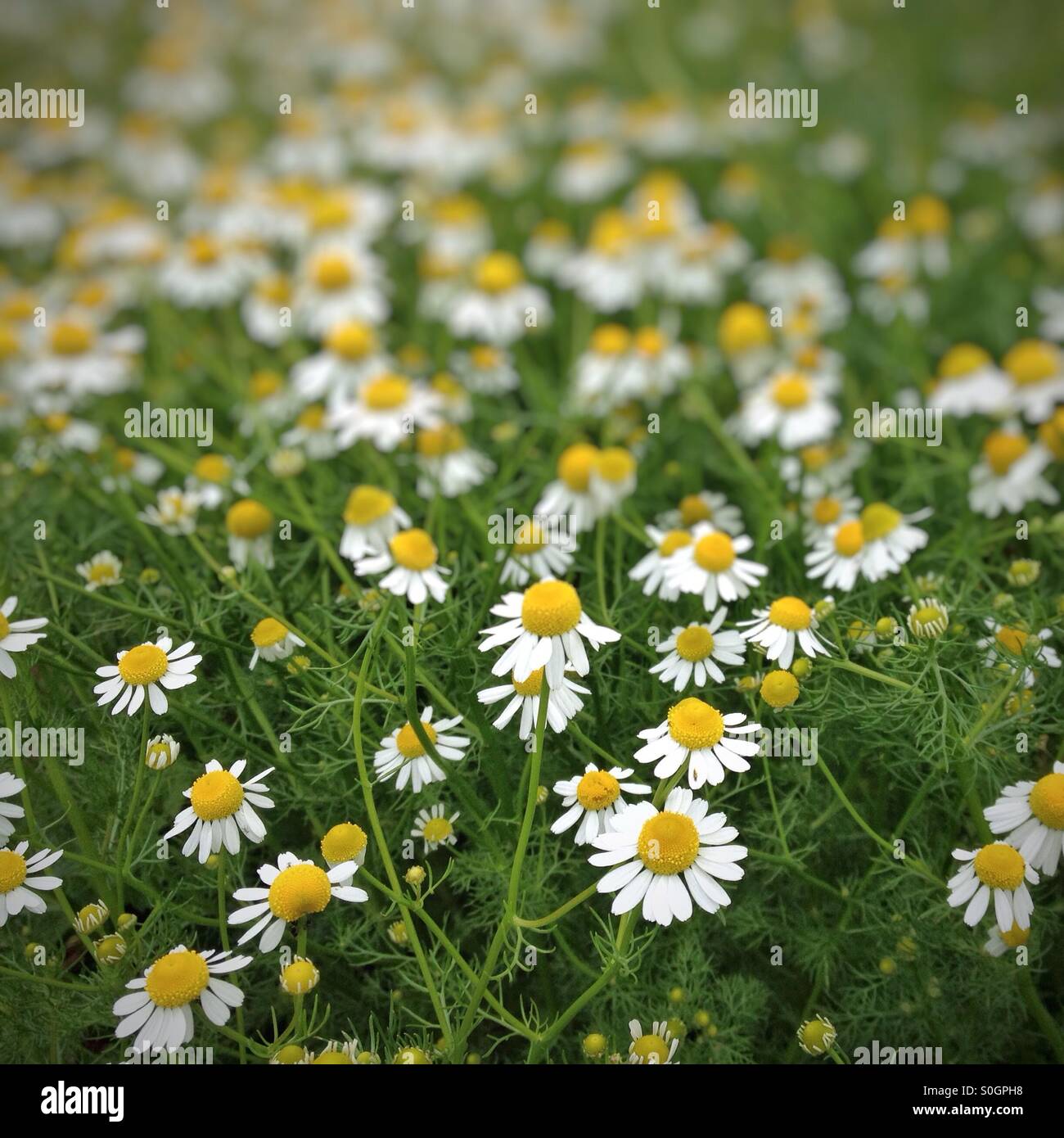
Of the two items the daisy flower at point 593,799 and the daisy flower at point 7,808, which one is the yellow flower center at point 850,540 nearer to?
the daisy flower at point 593,799

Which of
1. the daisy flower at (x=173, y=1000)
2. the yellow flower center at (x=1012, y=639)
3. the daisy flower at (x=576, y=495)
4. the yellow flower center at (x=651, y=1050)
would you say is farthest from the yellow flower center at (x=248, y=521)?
the yellow flower center at (x=1012, y=639)

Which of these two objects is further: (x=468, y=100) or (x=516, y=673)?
(x=468, y=100)

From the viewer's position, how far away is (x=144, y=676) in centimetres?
112

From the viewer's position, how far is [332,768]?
44.4 inches

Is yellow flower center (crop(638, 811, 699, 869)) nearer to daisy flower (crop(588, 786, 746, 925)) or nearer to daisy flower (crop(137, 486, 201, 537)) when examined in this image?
daisy flower (crop(588, 786, 746, 925))

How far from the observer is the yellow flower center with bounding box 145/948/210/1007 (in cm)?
96

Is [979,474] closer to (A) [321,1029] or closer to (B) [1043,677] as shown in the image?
(B) [1043,677]

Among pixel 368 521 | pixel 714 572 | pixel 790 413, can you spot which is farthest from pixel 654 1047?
pixel 790 413

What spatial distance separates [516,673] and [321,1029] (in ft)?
1.37

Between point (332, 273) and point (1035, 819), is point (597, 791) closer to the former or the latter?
point (1035, 819)

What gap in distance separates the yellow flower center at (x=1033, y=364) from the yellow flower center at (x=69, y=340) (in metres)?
1.59

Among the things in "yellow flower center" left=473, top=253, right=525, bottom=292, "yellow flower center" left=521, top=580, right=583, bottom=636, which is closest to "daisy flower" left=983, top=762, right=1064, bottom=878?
"yellow flower center" left=521, top=580, right=583, bottom=636

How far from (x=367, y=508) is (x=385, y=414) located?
29 cm

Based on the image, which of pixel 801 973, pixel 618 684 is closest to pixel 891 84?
pixel 618 684
